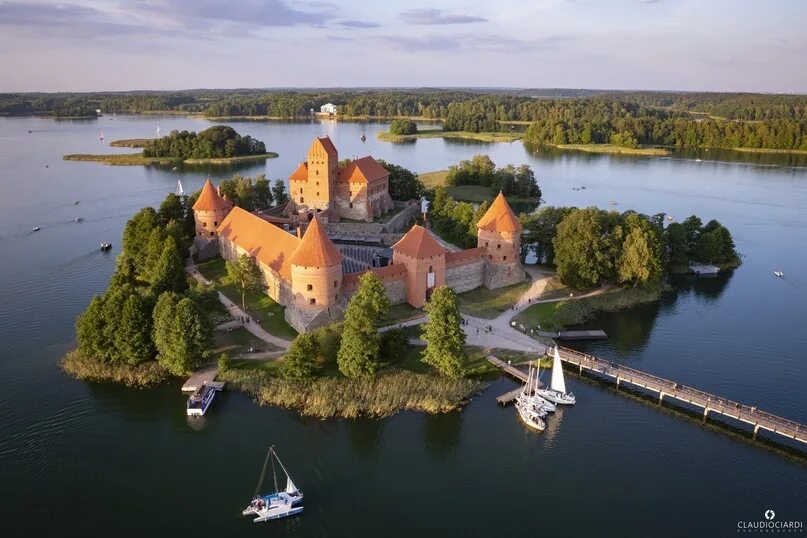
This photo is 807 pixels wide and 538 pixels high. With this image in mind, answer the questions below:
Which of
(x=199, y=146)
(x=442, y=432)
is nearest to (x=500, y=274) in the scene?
(x=442, y=432)

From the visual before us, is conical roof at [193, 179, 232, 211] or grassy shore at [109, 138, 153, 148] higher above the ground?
grassy shore at [109, 138, 153, 148]

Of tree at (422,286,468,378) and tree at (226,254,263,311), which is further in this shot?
tree at (226,254,263,311)

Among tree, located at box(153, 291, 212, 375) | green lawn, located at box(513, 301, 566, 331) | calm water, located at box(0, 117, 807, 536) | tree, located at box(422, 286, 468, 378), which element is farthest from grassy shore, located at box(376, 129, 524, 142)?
tree, located at box(153, 291, 212, 375)

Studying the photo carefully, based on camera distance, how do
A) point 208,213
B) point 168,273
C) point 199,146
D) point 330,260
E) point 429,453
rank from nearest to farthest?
1. point 429,453
2. point 330,260
3. point 168,273
4. point 208,213
5. point 199,146

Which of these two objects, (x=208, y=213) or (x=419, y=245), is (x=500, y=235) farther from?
(x=208, y=213)

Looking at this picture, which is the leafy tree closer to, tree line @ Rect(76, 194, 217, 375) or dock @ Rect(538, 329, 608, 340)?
dock @ Rect(538, 329, 608, 340)
